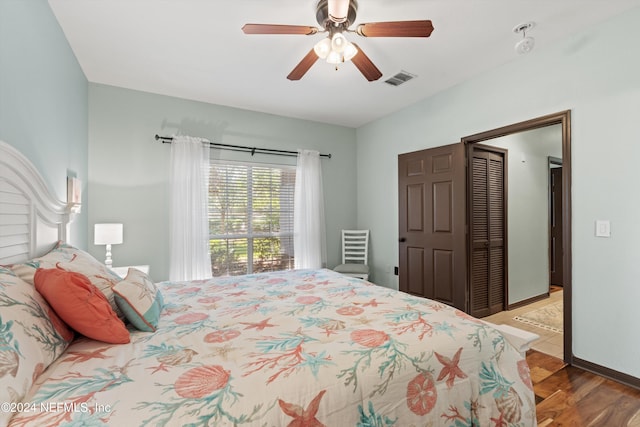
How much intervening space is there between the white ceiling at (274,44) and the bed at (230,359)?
1.41 m

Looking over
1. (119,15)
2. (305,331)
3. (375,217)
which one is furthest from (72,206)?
(375,217)

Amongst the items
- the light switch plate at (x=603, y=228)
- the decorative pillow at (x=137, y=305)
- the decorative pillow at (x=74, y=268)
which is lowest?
the decorative pillow at (x=137, y=305)

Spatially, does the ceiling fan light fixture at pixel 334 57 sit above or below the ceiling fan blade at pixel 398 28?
below

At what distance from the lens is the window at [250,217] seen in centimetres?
380

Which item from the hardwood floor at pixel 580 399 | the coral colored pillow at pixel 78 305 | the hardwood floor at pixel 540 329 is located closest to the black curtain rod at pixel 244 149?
the coral colored pillow at pixel 78 305

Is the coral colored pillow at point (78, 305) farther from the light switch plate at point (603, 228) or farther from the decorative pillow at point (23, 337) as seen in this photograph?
the light switch plate at point (603, 228)

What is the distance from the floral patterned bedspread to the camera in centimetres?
85

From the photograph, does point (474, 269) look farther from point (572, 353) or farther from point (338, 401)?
point (338, 401)

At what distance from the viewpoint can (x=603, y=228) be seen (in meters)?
2.25

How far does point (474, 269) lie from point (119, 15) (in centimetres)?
409

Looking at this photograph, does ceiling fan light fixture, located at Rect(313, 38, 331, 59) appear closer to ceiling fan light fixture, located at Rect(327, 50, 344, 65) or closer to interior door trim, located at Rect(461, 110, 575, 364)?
ceiling fan light fixture, located at Rect(327, 50, 344, 65)

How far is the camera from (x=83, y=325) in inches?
45.6

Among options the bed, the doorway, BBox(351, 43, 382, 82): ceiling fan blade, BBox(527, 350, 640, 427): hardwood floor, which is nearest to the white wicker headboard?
the bed

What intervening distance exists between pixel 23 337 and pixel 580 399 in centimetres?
298
